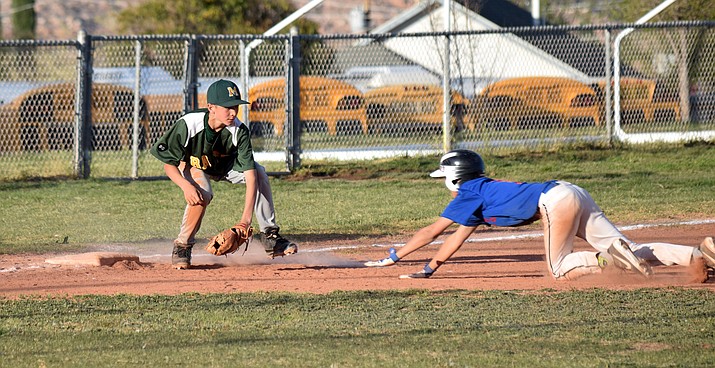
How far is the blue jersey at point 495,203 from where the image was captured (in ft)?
23.0

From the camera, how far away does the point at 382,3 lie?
309 feet

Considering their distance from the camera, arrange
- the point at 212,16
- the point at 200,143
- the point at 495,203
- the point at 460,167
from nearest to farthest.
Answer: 1. the point at 495,203
2. the point at 460,167
3. the point at 200,143
4. the point at 212,16

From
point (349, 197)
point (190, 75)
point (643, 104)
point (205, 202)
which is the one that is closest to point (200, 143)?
point (205, 202)

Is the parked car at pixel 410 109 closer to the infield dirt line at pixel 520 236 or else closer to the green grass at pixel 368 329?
the infield dirt line at pixel 520 236

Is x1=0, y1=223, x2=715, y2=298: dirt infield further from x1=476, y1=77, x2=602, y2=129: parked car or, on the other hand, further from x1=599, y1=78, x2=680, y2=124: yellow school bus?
x1=599, y1=78, x2=680, y2=124: yellow school bus

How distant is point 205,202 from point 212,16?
25852mm

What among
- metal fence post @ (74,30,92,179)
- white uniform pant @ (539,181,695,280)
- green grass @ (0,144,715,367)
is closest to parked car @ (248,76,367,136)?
metal fence post @ (74,30,92,179)

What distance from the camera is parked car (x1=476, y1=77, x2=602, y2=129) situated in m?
16.4

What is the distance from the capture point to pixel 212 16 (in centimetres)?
3309

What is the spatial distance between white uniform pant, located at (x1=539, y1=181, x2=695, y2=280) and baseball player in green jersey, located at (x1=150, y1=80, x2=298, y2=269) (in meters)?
2.17

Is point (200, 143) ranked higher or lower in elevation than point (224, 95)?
lower

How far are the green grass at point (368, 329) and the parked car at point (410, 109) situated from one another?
9.58 metres

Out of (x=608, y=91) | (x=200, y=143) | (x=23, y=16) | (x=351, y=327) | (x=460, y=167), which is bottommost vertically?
(x=351, y=327)

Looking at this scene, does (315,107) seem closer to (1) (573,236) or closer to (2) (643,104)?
(2) (643,104)
